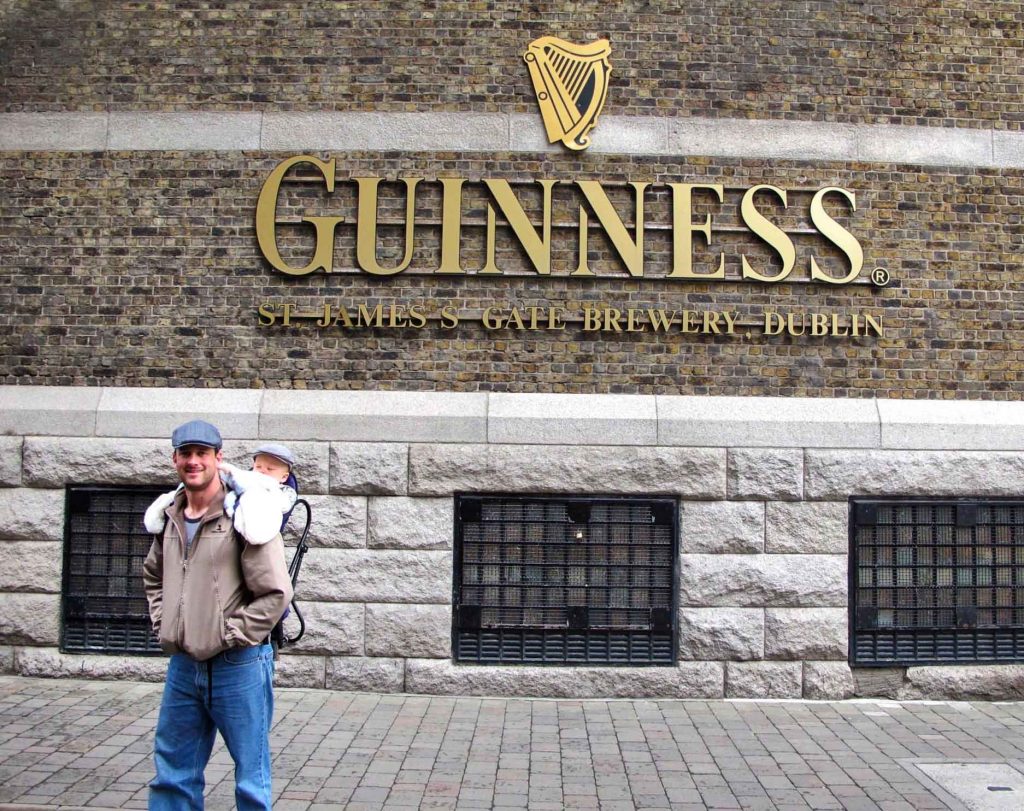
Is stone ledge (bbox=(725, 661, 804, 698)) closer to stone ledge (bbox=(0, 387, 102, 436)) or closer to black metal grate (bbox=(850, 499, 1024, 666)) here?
black metal grate (bbox=(850, 499, 1024, 666))

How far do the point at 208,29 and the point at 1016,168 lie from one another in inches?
276

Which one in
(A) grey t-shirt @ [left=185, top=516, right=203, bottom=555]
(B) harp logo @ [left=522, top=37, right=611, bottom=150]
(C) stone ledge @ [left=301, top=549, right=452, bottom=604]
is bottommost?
(C) stone ledge @ [left=301, top=549, right=452, bottom=604]

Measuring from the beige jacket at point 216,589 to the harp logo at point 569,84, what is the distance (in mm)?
4881

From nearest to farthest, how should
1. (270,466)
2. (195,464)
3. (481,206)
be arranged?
(195,464)
(270,466)
(481,206)

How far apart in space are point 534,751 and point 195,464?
10.3ft

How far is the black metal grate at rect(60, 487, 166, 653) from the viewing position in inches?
285

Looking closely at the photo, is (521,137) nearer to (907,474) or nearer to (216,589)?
(907,474)

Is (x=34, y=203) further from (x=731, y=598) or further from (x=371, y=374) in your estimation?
(x=731, y=598)

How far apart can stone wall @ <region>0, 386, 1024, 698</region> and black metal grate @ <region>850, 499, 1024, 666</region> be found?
171mm

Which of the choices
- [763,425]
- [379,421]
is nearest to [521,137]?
[379,421]

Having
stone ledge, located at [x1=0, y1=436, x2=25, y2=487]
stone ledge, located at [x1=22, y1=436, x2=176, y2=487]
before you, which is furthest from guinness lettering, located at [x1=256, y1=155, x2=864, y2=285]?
stone ledge, located at [x1=0, y1=436, x2=25, y2=487]

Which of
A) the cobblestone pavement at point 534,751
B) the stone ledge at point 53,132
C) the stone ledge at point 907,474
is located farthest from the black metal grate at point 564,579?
the stone ledge at point 53,132

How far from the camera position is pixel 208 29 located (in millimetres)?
7629

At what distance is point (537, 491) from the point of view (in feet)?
23.4
